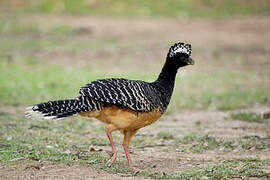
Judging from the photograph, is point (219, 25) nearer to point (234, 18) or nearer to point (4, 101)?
point (234, 18)

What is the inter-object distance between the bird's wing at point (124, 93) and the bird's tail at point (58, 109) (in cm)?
12

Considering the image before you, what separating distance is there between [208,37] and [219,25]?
6.39ft

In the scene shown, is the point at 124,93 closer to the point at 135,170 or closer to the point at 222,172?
the point at 135,170

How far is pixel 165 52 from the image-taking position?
18.3 m

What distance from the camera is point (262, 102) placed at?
11945 mm

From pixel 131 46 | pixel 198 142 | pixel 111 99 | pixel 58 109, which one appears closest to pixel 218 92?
pixel 198 142

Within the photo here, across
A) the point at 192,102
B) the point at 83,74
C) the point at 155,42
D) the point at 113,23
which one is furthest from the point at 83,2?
the point at 192,102

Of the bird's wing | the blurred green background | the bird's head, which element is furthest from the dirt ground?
the bird's head

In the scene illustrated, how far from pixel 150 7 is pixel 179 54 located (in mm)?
→ 17431

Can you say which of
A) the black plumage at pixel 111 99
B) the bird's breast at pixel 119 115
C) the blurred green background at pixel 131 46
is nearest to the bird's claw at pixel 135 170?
the bird's breast at pixel 119 115

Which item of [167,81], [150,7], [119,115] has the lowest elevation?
[119,115]

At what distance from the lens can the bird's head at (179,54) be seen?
6.97m

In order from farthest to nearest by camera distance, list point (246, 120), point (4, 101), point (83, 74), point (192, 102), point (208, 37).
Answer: point (208, 37)
point (83, 74)
point (192, 102)
point (4, 101)
point (246, 120)

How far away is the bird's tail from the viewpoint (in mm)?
6156
